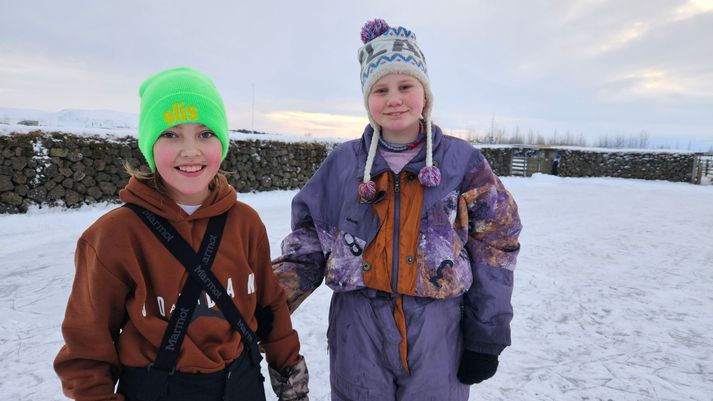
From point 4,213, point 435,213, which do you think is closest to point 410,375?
point 435,213

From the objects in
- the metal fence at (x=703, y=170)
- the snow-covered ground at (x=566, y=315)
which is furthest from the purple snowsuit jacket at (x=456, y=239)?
the metal fence at (x=703, y=170)

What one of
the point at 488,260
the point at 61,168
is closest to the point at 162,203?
the point at 488,260

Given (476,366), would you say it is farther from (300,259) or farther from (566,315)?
(566,315)

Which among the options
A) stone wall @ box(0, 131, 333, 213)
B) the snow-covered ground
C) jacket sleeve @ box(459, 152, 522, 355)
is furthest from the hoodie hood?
stone wall @ box(0, 131, 333, 213)

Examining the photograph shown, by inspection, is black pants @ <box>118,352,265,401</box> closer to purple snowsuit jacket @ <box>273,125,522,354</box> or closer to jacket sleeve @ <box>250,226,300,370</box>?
jacket sleeve @ <box>250,226,300,370</box>

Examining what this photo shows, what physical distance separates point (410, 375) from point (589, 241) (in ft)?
21.6

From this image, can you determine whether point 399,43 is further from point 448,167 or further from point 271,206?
point 271,206

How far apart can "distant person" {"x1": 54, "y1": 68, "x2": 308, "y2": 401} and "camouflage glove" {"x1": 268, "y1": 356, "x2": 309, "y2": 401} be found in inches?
3.1

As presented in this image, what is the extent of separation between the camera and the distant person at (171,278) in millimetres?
1144

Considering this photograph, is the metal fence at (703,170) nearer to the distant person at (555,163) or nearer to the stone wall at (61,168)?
the distant person at (555,163)

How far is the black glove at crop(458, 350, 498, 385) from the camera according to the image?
4.92 feet

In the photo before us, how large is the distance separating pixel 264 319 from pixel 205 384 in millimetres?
310

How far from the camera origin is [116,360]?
1189mm

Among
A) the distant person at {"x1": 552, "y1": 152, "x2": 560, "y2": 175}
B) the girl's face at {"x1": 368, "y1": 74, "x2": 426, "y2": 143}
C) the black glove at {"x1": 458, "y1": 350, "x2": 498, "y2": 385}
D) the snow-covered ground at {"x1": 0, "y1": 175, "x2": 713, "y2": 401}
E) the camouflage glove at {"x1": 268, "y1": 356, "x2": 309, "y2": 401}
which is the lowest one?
the snow-covered ground at {"x1": 0, "y1": 175, "x2": 713, "y2": 401}
